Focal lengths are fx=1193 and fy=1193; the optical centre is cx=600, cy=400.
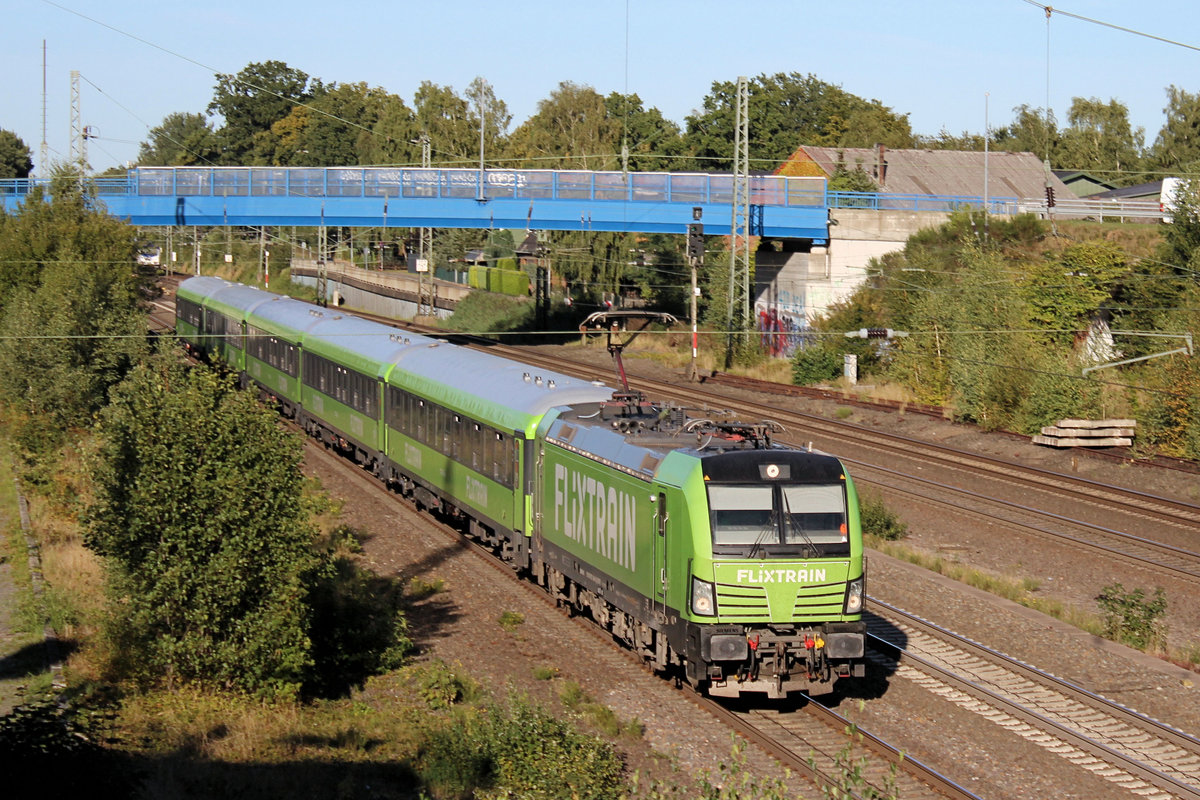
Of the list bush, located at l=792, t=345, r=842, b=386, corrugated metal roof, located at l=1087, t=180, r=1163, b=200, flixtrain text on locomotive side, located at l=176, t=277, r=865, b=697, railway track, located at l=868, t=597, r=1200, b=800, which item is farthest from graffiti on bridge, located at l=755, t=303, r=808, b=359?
railway track, located at l=868, t=597, r=1200, b=800

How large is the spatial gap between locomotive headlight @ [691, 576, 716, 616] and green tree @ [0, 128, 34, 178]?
142 metres

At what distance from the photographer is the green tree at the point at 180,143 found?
5384 inches

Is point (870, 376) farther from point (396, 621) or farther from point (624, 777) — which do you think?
point (624, 777)

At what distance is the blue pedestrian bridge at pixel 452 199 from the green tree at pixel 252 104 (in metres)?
98.6

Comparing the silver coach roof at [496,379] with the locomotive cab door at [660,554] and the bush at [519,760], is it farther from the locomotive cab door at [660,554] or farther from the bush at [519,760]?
the bush at [519,760]

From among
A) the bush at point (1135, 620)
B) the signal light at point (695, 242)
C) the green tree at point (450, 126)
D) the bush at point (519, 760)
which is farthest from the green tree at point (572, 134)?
the bush at point (519, 760)

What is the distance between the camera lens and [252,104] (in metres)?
146

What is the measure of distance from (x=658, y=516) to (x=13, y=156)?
147 m

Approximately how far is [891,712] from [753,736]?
5.98 feet

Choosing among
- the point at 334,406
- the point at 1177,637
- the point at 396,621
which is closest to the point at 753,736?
the point at 396,621

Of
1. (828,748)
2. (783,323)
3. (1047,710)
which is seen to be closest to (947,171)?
(783,323)

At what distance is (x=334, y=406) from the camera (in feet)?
99.5

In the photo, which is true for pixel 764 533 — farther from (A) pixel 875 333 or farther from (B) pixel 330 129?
(B) pixel 330 129

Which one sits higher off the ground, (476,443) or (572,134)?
(572,134)
